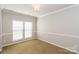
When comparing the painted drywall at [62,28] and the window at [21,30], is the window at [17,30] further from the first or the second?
the painted drywall at [62,28]

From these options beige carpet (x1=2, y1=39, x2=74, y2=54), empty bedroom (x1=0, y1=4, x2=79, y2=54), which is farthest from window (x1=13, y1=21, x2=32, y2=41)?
beige carpet (x1=2, y1=39, x2=74, y2=54)

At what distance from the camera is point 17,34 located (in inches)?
57.4

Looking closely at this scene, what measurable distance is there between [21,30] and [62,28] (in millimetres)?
627

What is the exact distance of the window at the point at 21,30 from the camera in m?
1.45

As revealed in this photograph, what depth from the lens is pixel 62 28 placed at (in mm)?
1453

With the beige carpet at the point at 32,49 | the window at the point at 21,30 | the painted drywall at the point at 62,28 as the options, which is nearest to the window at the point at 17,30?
the window at the point at 21,30

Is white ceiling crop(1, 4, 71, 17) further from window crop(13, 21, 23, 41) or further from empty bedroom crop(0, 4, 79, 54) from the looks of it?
window crop(13, 21, 23, 41)

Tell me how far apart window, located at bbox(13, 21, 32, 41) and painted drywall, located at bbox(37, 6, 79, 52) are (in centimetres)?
16

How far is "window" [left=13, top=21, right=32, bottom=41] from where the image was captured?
4.76 ft

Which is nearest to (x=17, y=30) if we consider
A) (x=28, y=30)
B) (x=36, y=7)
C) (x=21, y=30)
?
(x=21, y=30)

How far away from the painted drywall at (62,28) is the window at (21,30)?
16cm

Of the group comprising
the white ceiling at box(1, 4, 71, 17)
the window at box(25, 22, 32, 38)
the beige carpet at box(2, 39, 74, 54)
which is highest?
the white ceiling at box(1, 4, 71, 17)
